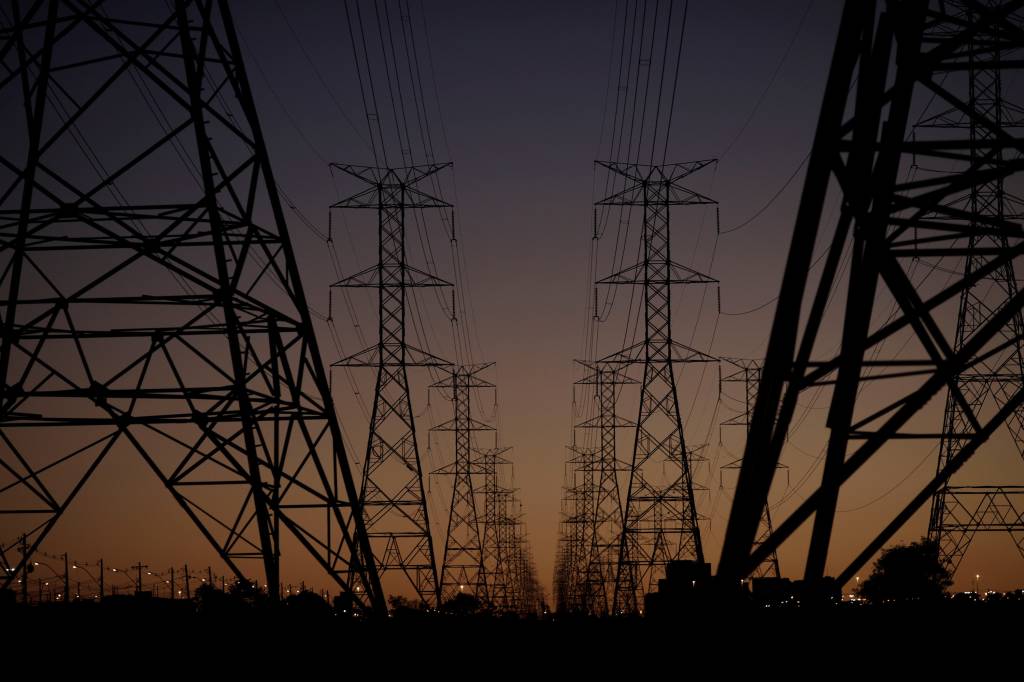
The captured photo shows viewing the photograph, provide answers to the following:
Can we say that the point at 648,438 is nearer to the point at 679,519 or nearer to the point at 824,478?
the point at 679,519

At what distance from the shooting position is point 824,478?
1373 centimetres

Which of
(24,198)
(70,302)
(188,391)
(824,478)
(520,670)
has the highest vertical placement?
(24,198)

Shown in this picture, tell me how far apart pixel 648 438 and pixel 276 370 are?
22.8 meters

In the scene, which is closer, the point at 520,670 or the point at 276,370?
the point at 520,670

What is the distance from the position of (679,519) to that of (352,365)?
13.2 metres

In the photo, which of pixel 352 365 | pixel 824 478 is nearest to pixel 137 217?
pixel 824 478

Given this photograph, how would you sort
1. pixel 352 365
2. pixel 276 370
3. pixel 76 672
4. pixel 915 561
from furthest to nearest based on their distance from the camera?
pixel 915 561 → pixel 352 365 → pixel 276 370 → pixel 76 672

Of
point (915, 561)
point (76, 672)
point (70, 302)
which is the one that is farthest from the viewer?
point (915, 561)

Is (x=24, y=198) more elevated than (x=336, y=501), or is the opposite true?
(x=24, y=198)

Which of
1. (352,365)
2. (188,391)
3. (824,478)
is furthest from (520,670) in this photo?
(352,365)

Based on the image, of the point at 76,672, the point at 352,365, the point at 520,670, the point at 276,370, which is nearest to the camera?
the point at 76,672

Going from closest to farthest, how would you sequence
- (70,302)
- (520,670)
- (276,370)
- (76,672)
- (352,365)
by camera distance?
(76,672) → (520,670) → (70,302) → (276,370) → (352,365)

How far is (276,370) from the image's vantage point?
23453mm

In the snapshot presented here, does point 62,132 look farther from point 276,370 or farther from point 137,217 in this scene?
point 276,370
